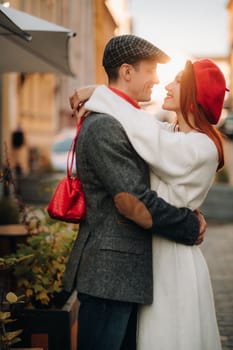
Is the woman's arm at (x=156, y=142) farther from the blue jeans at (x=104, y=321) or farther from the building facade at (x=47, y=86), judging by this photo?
the building facade at (x=47, y=86)

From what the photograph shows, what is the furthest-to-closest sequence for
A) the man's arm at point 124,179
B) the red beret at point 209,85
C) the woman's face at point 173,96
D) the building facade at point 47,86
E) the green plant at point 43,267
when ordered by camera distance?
1. the building facade at point 47,86
2. the green plant at point 43,267
3. the woman's face at point 173,96
4. the red beret at point 209,85
5. the man's arm at point 124,179

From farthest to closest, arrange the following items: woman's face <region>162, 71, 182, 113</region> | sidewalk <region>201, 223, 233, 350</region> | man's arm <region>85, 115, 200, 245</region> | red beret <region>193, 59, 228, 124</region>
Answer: sidewalk <region>201, 223, 233, 350</region>
woman's face <region>162, 71, 182, 113</region>
red beret <region>193, 59, 228, 124</region>
man's arm <region>85, 115, 200, 245</region>

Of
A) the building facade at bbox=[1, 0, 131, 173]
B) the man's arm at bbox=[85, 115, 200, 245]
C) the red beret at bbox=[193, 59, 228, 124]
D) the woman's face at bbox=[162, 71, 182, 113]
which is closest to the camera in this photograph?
the man's arm at bbox=[85, 115, 200, 245]

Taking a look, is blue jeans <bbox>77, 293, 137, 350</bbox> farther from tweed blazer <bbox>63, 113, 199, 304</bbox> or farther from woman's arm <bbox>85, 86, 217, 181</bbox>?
woman's arm <bbox>85, 86, 217, 181</bbox>

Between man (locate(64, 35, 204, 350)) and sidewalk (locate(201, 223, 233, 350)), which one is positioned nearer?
man (locate(64, 35, 204, 350))

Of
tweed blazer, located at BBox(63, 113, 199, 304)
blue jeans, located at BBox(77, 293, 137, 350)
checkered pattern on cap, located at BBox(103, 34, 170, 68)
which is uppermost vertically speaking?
checkered pattern on cap, located at BBox(103, 34, 170, 68)

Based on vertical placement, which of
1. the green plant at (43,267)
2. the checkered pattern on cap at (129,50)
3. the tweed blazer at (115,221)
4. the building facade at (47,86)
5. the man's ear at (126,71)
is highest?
the checkered pattern on cap at (129,50)

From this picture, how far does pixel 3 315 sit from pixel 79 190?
2.15 ft

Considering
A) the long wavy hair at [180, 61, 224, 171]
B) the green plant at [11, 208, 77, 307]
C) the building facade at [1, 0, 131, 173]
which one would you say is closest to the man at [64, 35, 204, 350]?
the long wavy hair at [180, 61, 224, 171]

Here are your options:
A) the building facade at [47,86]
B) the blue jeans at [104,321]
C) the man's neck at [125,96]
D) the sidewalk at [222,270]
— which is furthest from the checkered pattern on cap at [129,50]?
the building facade at [47,86]

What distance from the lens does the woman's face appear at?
3.29 metres

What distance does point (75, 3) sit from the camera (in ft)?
71.6

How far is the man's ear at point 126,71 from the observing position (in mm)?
3238

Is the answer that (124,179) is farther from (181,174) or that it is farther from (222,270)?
(222,270)
